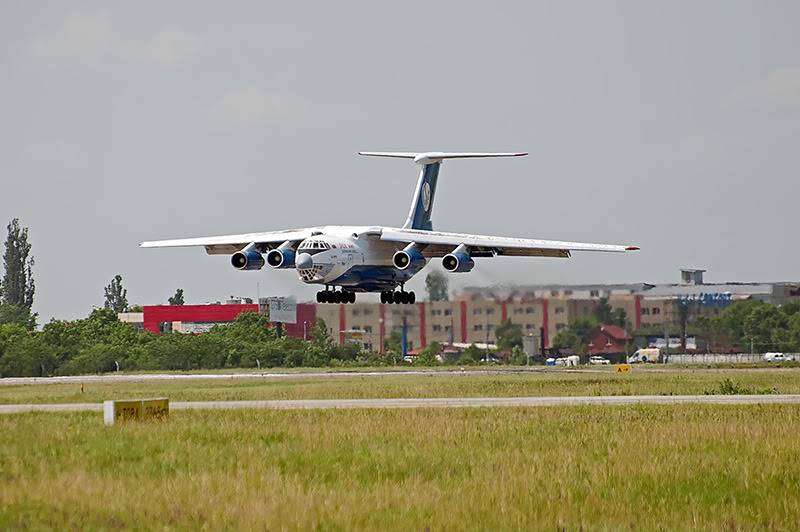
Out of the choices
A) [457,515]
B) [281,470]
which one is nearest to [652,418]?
[281,470]

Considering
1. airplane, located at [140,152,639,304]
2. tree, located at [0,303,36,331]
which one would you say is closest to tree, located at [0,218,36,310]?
tree, located at [0,303,36,331]

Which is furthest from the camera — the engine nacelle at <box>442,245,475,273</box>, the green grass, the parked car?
the parked car

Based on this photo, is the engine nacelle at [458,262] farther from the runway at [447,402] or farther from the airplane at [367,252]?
the runway at [447,402]

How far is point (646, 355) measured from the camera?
63.5 metres

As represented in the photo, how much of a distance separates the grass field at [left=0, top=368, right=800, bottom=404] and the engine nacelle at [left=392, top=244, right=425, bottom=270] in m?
8.22

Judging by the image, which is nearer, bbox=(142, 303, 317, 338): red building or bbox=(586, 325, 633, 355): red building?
bbox=(586, 325, 633, 355): red building

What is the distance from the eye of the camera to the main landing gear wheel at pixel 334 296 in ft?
205

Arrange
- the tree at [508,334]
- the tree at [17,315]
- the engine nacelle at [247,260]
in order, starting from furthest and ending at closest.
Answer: the tree at [17,315] → the tree at [508,334] → the engine nacelle at [247,260]

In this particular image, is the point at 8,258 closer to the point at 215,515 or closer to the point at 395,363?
the point at 395,363

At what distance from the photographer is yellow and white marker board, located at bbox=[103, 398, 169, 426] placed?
2638 centimetres

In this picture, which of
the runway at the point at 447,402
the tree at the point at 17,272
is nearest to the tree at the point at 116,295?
the tree at the point at 17,272

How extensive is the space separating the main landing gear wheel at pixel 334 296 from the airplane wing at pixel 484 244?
3620mm

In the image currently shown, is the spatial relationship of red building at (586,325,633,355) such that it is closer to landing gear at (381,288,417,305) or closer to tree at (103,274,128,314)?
landing gear at (381,288,417,305)

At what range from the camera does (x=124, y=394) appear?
4109cm
